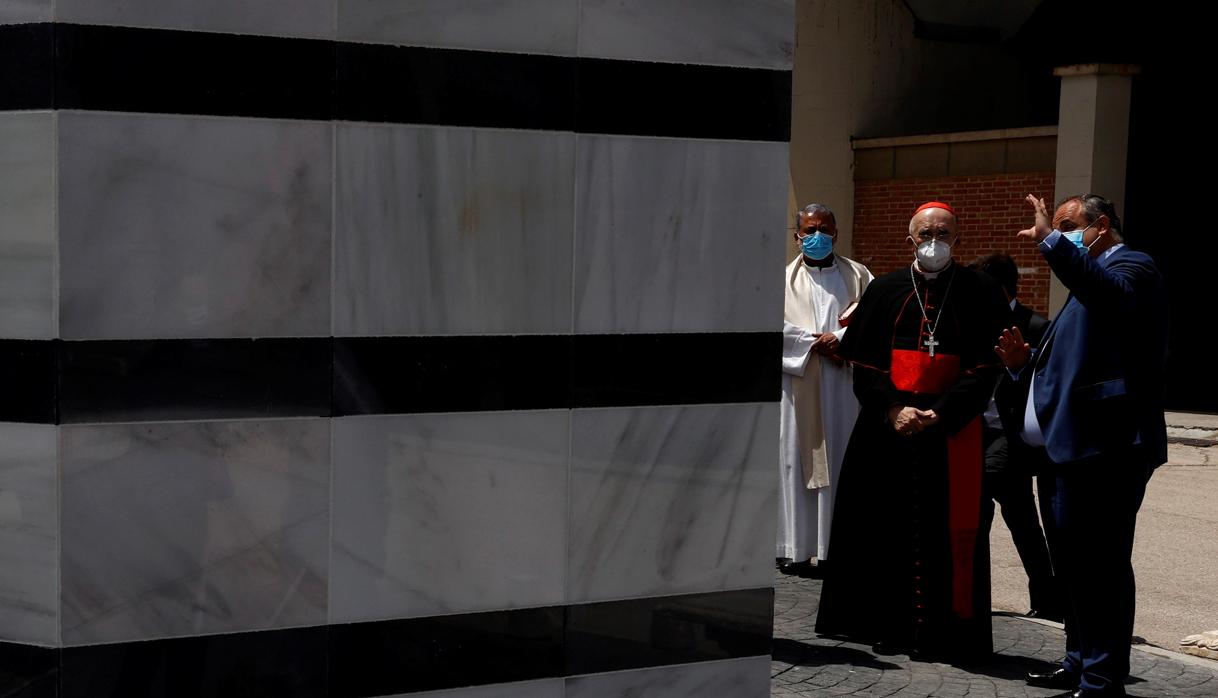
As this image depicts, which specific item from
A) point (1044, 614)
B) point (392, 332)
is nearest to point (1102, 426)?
point (1044, 614)

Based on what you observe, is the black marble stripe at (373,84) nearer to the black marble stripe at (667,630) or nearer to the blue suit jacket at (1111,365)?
the black marble stripe at (667,630)

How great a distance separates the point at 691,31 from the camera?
313 cm

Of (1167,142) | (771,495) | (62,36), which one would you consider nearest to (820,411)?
(771,495)

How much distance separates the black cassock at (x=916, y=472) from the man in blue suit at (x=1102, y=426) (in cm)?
69

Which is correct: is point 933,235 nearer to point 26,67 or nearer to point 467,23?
point 467,23

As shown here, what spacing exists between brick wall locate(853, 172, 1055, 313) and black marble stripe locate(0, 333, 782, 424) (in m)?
12.1

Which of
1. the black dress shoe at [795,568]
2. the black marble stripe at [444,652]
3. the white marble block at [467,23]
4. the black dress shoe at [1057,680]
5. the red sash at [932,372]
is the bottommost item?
the black dress shoe at [795,568]

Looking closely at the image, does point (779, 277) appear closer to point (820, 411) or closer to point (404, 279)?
point (404, 279)

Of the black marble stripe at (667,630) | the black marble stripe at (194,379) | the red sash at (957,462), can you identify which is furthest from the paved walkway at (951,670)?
the black marble stripe at (194,379)

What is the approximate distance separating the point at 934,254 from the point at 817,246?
177 cm

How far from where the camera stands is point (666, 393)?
319 centimetres

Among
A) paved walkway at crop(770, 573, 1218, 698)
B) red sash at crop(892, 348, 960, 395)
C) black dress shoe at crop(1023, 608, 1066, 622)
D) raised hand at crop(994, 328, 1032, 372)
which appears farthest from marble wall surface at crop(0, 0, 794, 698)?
black dress shoe at crop(1023, 608, 1066, 622)

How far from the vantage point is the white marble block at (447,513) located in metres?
2.94

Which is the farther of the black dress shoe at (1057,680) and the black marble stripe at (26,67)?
the black dress shoe at (1057,680)
